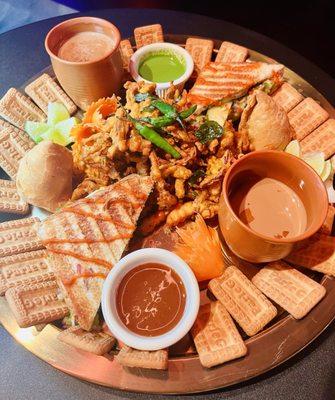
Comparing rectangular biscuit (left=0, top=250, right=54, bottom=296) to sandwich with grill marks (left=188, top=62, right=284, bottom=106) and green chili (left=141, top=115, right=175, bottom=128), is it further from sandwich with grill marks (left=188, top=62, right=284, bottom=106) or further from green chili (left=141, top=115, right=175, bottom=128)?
sandwich with grill marks (left=188, top=62, right=284, bottom=106)

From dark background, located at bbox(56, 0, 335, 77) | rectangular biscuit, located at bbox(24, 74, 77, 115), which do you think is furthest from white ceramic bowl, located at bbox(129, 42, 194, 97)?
dark background, located at bbox(56, 0, 335, 77)

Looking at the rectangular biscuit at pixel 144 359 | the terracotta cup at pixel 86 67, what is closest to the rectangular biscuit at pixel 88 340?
the rectangular biscuit at pixel 144 359

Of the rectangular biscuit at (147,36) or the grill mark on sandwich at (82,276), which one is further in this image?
the rectangular biscuit at (147,36)

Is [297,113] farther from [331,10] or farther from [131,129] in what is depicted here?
[331,10]

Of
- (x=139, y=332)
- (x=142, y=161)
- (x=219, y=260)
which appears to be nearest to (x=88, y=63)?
(x=142, y=161)

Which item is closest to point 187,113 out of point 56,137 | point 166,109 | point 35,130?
point 166,109

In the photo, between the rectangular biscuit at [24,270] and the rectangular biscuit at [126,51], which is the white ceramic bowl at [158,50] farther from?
the rectangular biscuit at [24,270]
